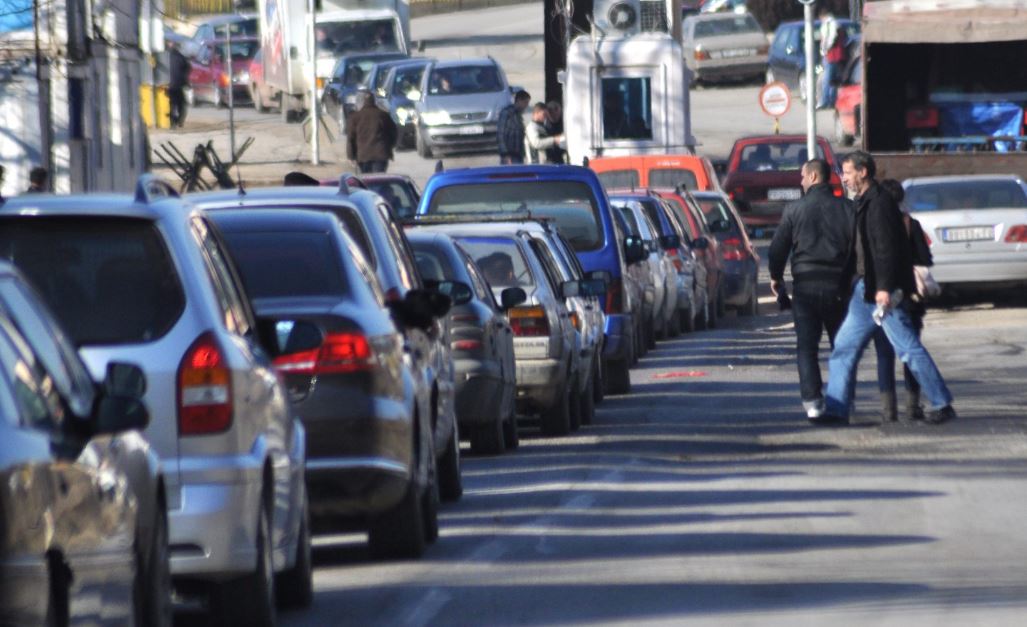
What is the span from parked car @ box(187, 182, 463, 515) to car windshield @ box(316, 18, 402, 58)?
42.4 meters

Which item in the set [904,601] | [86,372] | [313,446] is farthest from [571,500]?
[86,372]

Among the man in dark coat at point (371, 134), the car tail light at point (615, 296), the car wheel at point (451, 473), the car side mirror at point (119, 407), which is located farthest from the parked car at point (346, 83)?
the car side mirror at point (119, 407)

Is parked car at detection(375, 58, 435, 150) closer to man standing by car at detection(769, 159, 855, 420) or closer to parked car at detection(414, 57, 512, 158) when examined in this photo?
parked car at detection(414, 57, 512, 158)

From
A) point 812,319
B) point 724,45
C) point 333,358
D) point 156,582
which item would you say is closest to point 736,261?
point 812,319

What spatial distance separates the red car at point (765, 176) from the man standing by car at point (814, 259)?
76.2 ft

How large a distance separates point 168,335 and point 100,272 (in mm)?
303

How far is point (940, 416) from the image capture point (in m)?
16.5

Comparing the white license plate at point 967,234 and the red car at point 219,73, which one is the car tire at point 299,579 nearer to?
the white license plate at point 967,234

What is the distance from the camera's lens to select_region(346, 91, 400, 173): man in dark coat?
126 feet

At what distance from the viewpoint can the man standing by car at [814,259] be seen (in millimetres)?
16531

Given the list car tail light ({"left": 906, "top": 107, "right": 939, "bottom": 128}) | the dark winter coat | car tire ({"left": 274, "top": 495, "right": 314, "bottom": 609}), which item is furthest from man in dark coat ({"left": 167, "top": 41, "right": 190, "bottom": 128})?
car tire ({"left": 274, "top": 495, "right": 314, "bottom": 609})

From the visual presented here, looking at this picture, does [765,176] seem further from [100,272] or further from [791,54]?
[100,272]

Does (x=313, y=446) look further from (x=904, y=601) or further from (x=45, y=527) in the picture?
(x=45, y=527)

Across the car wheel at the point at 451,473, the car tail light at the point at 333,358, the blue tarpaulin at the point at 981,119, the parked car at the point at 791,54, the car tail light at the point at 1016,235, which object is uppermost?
the parked car at the point at 791,54
